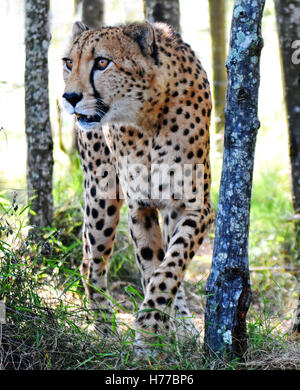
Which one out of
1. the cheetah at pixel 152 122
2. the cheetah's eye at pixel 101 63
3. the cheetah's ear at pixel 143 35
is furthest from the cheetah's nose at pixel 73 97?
the cheetah's ear at pixel 143 35

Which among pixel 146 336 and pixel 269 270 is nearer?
pixel 146 336

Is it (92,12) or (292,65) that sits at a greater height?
(92,12)

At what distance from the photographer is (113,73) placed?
3.86 m

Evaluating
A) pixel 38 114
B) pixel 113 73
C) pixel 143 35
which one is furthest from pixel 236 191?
pixel 38 114

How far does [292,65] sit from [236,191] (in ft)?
8.51

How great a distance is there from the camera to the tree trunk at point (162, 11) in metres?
5.91

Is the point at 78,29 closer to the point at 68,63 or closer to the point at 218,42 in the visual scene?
the point at 68,63

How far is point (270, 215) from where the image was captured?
688 centimetres

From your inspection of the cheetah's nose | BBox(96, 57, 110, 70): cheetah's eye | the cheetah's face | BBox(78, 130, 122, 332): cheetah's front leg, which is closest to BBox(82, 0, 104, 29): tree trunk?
BBox(78, 130, 122, 332): cheetah's front leg

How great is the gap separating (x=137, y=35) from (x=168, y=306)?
1.75 metres

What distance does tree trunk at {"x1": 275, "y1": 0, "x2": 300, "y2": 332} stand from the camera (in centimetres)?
Result: 536

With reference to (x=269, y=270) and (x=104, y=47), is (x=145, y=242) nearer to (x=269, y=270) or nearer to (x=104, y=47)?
(x=104, y=47)

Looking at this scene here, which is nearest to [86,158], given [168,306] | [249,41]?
[168,306]

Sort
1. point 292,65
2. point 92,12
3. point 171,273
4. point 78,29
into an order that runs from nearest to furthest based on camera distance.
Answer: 1. point 171,273
2. point 78,29
3. point 292,65
4. point 92,12
